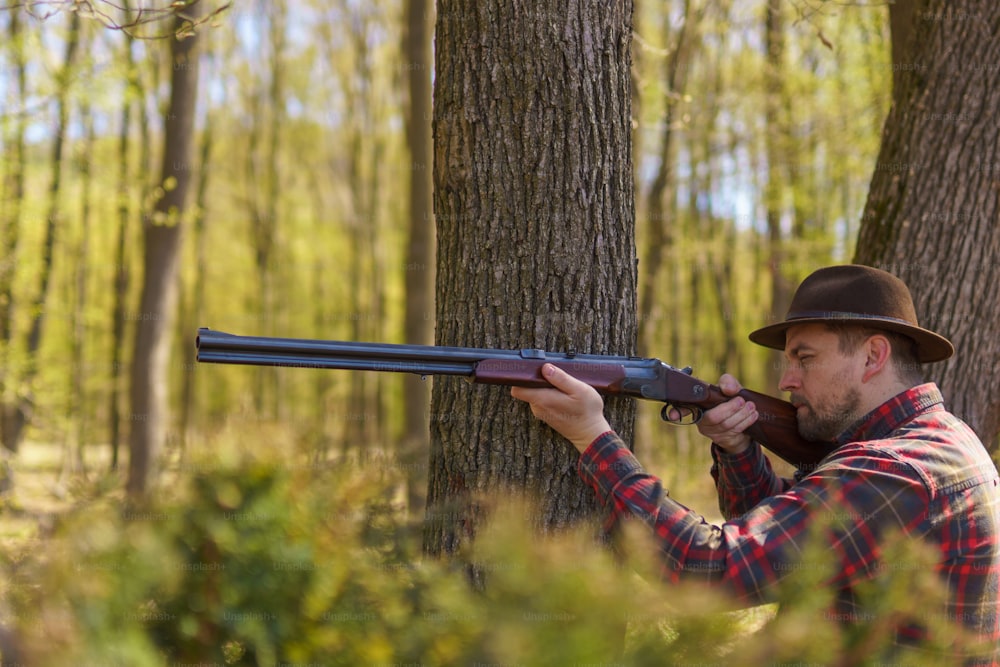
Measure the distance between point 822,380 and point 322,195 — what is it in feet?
84.7

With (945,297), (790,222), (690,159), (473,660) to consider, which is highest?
(690,159)

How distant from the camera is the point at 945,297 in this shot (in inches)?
193

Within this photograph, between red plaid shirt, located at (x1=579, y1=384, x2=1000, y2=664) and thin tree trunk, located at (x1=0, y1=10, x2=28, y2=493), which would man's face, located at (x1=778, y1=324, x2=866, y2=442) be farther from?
thin tree trunk, located at (x1=0, y1=10, x2=28, y2=493)

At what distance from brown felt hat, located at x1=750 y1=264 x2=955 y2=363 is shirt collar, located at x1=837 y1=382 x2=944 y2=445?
0.71 ft

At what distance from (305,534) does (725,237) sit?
64.8 feet


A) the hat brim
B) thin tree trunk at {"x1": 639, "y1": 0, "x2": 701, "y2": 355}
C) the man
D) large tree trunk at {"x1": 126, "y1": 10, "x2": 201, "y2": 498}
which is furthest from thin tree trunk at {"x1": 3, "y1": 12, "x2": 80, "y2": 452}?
the hat brim

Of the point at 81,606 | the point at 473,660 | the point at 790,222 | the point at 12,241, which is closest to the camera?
the point at 81,606

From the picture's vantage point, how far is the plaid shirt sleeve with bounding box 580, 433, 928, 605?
259 centimetres

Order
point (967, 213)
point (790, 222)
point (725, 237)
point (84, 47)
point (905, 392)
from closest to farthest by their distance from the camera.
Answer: point (905, 392)
point (967, 213)
point (84, 47)
point (790, 222)
point (725, 237)

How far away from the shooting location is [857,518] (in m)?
2.62

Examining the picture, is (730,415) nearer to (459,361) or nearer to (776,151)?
(459,361)

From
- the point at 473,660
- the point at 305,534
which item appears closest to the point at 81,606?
the point at 305,534

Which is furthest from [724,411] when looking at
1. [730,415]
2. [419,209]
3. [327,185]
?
[327,185]

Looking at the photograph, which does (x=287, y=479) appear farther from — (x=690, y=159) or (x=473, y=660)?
(x=690, y=159)
